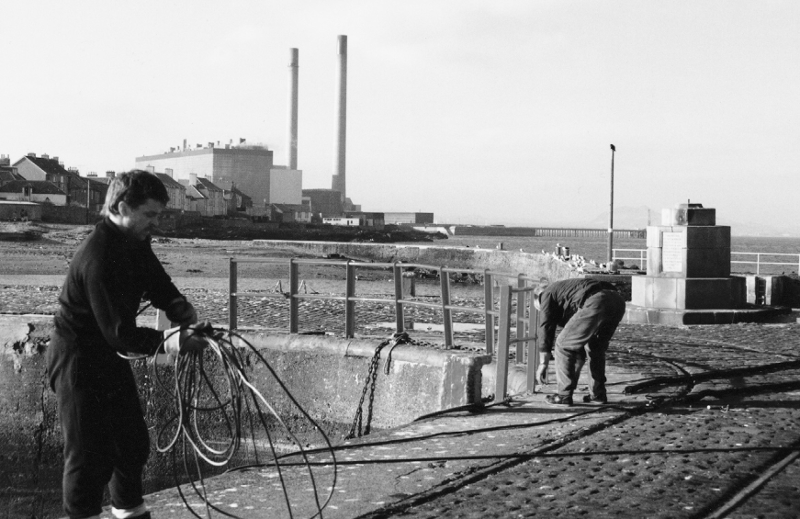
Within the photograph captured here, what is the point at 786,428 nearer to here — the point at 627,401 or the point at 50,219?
the point at 627,401

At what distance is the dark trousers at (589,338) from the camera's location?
8.20m

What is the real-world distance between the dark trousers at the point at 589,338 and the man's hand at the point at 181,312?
4481mm

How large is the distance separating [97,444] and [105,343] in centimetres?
45

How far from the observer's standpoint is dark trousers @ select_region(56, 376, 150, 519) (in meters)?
4.27

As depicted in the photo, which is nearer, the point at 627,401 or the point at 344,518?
the point at 344,518

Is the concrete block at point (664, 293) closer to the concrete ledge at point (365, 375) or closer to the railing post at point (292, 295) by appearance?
the railing post at point (292, 295)

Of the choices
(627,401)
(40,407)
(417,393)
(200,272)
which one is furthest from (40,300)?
(200,272)

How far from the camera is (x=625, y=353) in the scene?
11875 mm

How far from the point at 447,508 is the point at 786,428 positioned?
11.4 ft

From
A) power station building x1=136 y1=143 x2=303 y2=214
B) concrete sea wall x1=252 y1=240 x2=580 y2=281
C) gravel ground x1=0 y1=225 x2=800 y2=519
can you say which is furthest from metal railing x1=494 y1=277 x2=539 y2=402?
power station building x1=136 y1=143 x2=303 y2=214

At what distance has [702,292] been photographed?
714 inches

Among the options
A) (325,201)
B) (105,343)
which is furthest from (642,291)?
(325,201)

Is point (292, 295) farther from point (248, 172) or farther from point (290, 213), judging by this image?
point (248, 172)

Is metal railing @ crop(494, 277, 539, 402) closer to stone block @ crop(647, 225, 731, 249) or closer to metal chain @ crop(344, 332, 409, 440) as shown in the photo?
metal chain @ crop(344, 332, 409, 440)
